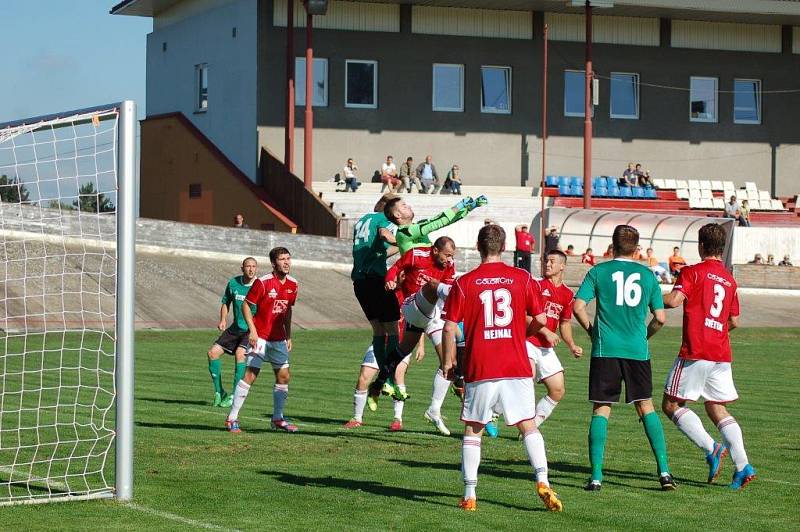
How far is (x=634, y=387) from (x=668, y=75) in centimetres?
4553

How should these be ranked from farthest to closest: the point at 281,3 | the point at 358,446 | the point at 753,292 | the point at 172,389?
the point at 281,3 → the point at 753,292 → the point at 172,389 → the point at 358,446

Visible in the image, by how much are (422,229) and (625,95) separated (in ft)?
138

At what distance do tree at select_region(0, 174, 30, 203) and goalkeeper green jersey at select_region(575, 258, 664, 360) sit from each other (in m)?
5.47

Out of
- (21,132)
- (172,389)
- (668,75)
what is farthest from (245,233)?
(21,132)

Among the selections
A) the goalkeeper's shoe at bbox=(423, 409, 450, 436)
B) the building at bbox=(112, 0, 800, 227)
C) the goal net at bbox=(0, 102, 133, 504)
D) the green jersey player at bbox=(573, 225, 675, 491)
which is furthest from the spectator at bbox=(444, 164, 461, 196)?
the green jersey player at bbox=(573, 225, 675, 491)

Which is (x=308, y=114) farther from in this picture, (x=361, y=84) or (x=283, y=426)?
(x=283, y=426)

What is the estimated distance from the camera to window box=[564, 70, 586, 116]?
52.8 m

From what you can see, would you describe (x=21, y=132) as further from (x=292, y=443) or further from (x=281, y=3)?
(x=281, y=3)

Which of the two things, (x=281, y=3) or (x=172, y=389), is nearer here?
(x=172, y=389)

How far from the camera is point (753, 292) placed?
43.0 metres

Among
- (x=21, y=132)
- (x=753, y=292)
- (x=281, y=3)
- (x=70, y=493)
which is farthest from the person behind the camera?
(x=281, y=3)

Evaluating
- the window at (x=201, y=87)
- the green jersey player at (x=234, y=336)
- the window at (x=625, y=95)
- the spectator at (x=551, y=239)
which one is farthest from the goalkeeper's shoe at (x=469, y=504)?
the window at (x=625, y=95)

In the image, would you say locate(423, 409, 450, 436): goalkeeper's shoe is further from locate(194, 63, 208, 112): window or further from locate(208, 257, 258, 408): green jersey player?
locate(194, 63, 208, 112): window

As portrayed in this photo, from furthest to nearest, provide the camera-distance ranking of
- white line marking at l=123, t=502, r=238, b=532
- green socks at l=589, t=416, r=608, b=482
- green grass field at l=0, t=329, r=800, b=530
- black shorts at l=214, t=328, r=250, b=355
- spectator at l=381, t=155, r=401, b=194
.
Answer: spectator at l=381, t=155, r=401, b=194, black shorts at l=214, t=328, r=250, b=355, green socks at l=589, t=416, r=608, b=482, green grass field at l=0, t=329, r=800, b=530, white line marking at l=123, t=502, r=238, b=532
